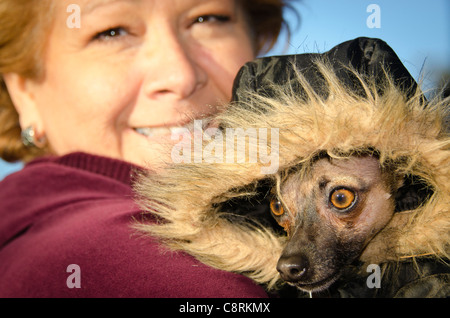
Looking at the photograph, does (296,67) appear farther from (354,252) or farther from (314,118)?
(354,252)

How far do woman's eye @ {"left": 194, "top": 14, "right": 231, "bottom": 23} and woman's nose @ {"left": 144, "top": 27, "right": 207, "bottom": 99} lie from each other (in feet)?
0.60

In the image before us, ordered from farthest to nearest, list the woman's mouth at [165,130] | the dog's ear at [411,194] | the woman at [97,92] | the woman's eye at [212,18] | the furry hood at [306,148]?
the woman's eye at [212,18]
the woman at [97,92]
the woman's mouth at [165,130]
the dog's ear at [411,194]
the furry hood at [306,148]

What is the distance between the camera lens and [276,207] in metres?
1.41

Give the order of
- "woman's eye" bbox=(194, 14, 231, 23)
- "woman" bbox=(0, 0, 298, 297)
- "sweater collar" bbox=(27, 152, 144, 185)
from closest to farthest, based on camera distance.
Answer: "woman" bbox=(0, 0, 298, 297) → "sweater collar" bbox=(27, 152, 144, 185) → "woman's eye" bbox=(194, 14, 231, 23)

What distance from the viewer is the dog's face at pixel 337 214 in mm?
1269

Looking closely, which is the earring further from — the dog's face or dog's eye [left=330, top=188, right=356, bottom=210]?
dog's eye [left=330, top=188, right=356, bottom=210]

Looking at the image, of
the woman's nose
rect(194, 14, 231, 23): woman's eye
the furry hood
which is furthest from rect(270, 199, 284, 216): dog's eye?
rect(194, 14, 231, 23): woman's eye

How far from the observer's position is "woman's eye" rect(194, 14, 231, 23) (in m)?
1.81

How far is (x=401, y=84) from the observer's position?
120 cm

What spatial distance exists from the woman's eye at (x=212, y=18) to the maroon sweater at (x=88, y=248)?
642 millimetres

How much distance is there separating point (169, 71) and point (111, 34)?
0.87ft

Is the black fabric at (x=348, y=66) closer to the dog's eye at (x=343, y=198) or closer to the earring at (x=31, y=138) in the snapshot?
the dog's eye at (x=343, y=198)

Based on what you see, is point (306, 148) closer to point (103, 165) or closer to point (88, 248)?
point (88, 248)

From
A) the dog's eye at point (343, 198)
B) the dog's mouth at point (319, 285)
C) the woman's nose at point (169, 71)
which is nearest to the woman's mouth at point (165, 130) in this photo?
the woman's nose at point (169, 71)
